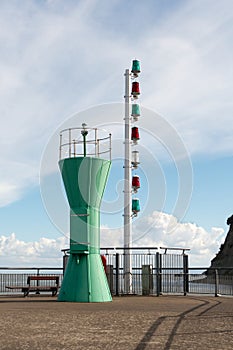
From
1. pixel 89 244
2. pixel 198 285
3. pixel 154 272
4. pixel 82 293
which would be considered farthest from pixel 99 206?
pixel 198 285

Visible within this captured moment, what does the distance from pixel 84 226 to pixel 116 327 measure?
25.1 ft

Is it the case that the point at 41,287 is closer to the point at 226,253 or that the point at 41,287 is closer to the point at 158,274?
the point at 158,274

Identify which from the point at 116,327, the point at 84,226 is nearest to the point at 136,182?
the point at 84,226

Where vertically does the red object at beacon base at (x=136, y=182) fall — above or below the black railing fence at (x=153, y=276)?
above

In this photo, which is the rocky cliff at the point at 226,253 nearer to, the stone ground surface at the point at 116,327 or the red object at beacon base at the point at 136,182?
the red object at beacon base at the point at 136,182

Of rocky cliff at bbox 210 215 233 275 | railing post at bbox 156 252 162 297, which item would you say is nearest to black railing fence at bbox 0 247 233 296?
railing post at bbox 156 252 162 297

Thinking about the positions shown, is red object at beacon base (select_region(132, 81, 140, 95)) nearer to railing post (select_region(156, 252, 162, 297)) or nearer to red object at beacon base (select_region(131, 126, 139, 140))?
red object at beacon base (select_region(131, 126, 139, 140))

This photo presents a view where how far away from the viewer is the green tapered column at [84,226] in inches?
758

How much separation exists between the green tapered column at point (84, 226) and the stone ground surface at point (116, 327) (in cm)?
230

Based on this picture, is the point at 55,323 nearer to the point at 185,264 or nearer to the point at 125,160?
the point at 185,264

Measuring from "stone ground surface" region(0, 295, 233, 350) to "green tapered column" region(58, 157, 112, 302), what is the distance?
2.30m

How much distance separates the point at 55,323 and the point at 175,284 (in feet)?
39.9

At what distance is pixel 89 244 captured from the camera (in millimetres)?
19641

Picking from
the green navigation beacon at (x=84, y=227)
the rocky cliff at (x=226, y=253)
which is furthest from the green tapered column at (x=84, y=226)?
the rocky cliff at (x=226, y=253)
